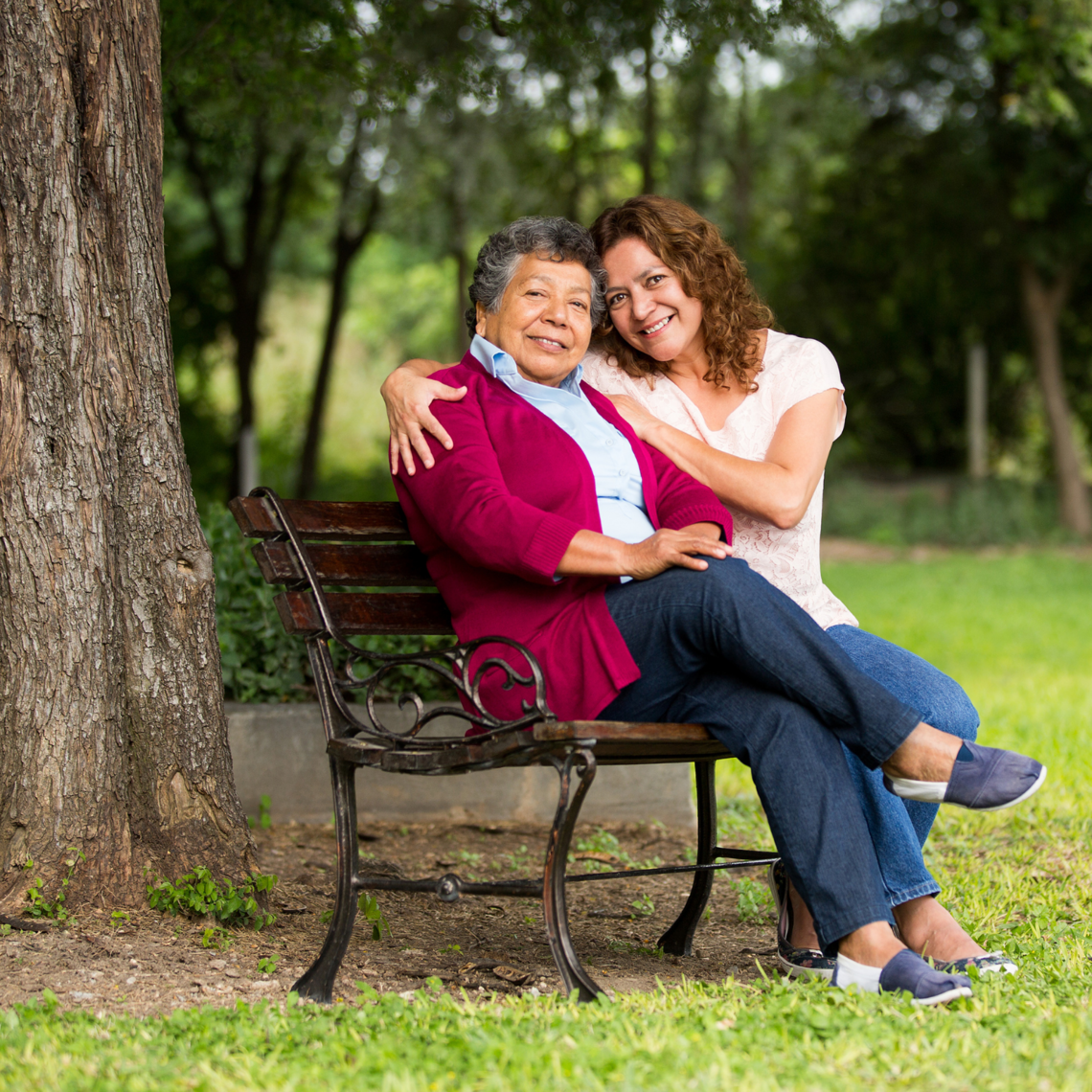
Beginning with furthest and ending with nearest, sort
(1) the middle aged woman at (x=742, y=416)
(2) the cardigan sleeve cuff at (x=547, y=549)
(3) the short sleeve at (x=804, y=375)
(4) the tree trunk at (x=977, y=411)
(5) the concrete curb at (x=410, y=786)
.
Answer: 1. (4) the tree trunk at (x=977, y=411)
2. (5) the concrete curb at (x=410, y=786)
3. (3) the short sleeve at (x=804, y=375)
4. (1) the middle aged woman at (x=742, y=416)
5. (2) the cardigan sleeve cuff at (x=547, y=549)

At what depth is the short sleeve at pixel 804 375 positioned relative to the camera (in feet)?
10.8

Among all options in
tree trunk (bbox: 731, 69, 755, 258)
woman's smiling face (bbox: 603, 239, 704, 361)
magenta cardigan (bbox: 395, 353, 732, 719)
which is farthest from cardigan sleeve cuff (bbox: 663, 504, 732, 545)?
tree trunk (bbox: 731, 69, 755, 258)

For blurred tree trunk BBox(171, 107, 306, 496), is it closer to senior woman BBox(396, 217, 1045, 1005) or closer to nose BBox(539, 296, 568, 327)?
nose BBox(539, 296, 568, 327)

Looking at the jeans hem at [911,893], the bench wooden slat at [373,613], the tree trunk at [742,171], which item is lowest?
the jeans hem at [911,893]

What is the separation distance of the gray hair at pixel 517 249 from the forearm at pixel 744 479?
19.7 inches

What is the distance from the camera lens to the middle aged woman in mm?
2832

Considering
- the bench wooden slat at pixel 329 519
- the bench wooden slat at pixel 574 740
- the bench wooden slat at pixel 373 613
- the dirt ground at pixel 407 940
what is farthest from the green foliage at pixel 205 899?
the bench wooden slat at pixel 329 519

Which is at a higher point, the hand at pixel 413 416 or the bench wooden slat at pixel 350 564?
the hand at pixel 413 416

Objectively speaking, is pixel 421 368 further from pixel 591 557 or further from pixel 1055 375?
pixel 1055 375

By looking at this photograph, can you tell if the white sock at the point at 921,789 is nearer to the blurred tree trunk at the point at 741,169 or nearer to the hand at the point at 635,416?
the hand at the point at 635,416

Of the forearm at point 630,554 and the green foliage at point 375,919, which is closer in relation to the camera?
the forearm at point 630,554

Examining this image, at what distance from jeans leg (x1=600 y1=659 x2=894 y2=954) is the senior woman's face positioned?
3.15ft

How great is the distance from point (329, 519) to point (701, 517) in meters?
0.90

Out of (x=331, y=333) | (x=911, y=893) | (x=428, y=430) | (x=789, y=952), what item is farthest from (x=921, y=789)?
(x=331, y=333)
